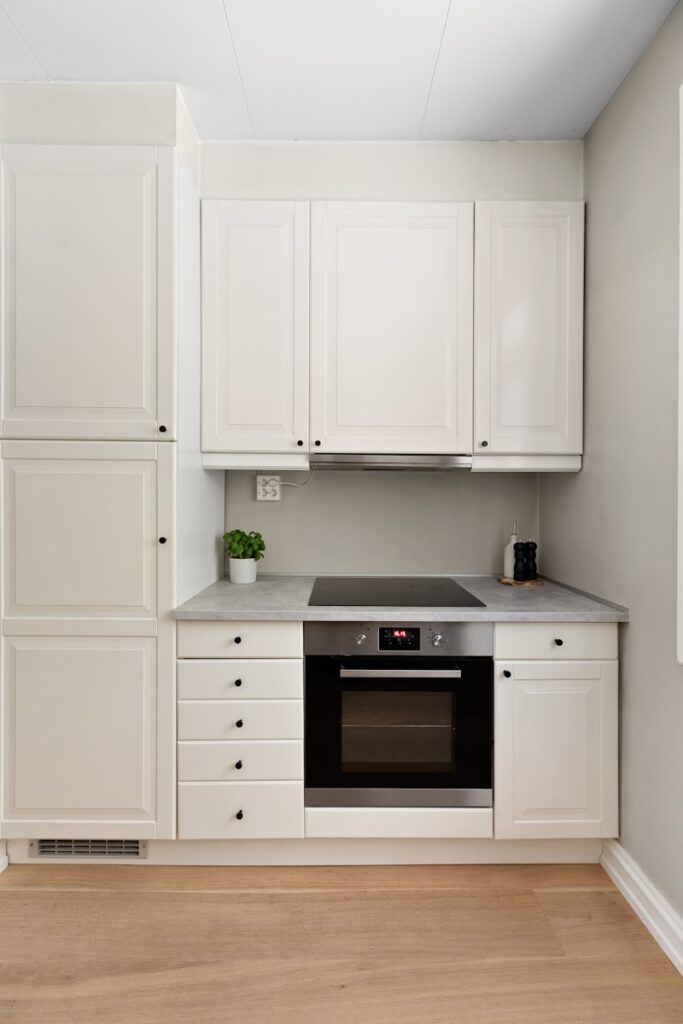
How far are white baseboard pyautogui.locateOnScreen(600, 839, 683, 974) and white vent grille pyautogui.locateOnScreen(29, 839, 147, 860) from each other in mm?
1584

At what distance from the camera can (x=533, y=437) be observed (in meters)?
2.25

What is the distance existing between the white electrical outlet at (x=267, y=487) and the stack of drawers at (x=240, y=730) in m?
0.77

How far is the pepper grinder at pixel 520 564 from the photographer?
8.00ft

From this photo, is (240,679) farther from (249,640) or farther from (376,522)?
(376,522)

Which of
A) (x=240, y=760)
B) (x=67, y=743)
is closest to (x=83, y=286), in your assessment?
(x=67, y=743)

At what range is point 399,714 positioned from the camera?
1.99 meters

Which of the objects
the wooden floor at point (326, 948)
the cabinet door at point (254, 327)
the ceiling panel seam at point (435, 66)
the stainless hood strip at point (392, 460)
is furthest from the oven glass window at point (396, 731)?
the ceiling panel seam at point (435, 66)

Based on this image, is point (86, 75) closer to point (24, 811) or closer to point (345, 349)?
point (345, 349)

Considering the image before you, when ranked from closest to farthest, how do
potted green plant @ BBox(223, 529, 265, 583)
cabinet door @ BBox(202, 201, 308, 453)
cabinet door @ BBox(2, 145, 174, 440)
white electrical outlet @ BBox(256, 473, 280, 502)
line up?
cabinet door @ BBox(2, 145, 174, 440) → cabinet door @ BBox(202, 201, 308, 453) → potted green plant @ BBox(223, 529, 265, 583) → white electrical outlet @ BBox(256, 473, 280, 502)

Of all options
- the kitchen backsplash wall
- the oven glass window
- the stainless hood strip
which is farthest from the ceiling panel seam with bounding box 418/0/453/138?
the oven glass window

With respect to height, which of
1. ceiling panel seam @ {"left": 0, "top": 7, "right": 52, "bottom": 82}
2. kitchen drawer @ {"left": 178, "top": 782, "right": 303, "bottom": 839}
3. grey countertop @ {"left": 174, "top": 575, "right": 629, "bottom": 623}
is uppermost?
ceiling panel seam @ {"left": 0, "top": 7, "right": 52, "bottom": 82}

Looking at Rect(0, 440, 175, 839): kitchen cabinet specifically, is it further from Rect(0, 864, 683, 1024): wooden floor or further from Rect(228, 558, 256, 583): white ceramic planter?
Rect(228, 558, 256, 583): white ceramic planter

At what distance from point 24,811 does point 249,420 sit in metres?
1.54

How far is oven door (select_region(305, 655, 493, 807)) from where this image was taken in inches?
77.7
